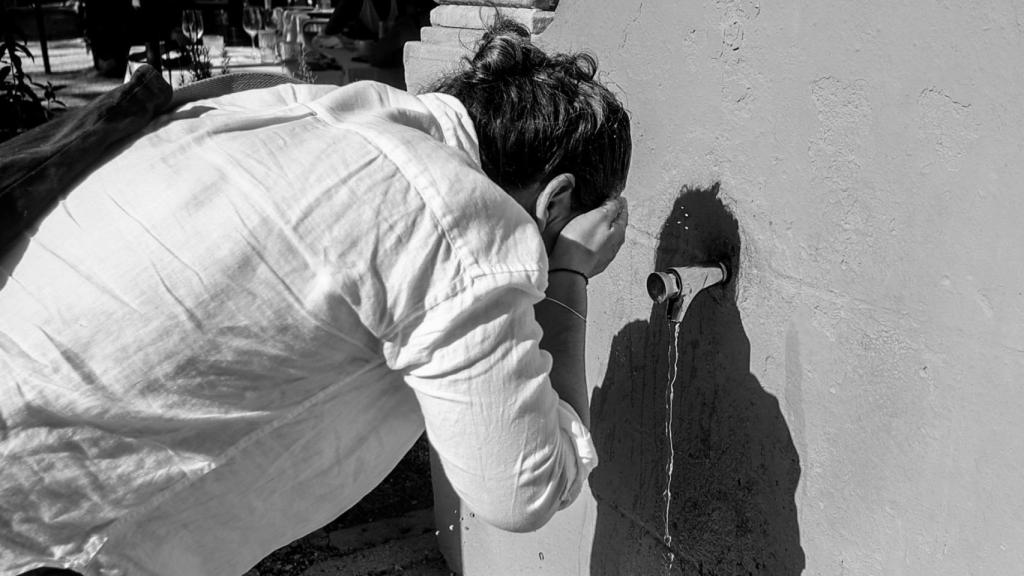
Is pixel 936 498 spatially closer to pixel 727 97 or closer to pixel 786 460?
pixel 786 460

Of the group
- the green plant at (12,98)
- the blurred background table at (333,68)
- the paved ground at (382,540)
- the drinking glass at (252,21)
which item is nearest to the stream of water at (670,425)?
the paved ground at (382,540)

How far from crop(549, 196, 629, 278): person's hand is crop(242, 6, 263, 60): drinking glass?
1308 centimetres

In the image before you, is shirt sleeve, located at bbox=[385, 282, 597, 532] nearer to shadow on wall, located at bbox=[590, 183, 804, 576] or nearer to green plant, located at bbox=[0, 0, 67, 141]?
shadow on wall, located at bbox=[590, 183, 804, 576]

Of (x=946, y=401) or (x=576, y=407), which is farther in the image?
(x=576, y=407)

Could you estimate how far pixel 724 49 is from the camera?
173cm

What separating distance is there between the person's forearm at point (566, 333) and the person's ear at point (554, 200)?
0.34 feet

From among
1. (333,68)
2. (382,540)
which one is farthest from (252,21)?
(382,540)

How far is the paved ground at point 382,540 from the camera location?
339 centimetres

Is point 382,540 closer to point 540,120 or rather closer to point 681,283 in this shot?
point 681,283

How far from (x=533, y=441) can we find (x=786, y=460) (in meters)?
0.68

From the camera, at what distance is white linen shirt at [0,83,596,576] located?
3.63ft

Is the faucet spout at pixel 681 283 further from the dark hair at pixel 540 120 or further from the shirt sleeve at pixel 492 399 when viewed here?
the shirt sleeve at pixel 492 399

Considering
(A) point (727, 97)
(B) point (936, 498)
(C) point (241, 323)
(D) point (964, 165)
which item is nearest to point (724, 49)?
(A) point (727, 97)

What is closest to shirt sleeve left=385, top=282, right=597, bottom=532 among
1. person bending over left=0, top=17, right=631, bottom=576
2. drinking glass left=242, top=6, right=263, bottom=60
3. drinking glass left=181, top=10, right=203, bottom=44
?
person bending over left=0, top=17, right=631, bottom=576
